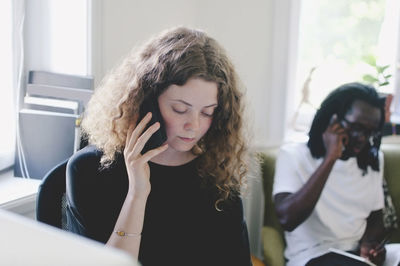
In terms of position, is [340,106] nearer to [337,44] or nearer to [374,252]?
[374,252]

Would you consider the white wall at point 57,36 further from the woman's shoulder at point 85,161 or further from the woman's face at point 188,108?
the woman's face at point 188,108

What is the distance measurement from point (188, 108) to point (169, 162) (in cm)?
20

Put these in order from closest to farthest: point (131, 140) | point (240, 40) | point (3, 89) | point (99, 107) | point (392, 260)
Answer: point (131, 140) → point (99, 107) → point (3, 89) → point (392, 260) → point (240, 40)

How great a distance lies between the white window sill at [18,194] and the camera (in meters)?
1.42

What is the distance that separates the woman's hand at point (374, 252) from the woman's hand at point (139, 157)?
1.08 metres

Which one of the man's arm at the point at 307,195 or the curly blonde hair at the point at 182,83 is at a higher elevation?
the curly blonde hair at the point at 182,83

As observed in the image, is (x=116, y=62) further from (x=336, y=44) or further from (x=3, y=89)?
(x=336, y=44)

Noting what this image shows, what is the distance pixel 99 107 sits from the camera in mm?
1254

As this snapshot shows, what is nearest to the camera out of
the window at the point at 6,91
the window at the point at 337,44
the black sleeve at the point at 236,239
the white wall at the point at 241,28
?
the black sleeve at the point at 236,239

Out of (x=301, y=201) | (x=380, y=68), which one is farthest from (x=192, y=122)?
(x=380, y=68)

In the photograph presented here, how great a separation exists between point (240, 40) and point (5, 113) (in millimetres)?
1134

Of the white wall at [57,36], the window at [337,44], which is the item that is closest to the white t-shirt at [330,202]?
the window at [337,44]

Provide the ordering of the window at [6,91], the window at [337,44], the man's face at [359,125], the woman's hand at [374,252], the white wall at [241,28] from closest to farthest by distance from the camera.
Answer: the window at [6,91]
the woman's hand at [374,252]
the man's face at [359,125]
the white wall at [241,28]
the window at [337,44]

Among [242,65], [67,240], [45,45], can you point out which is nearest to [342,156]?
[242,65]
